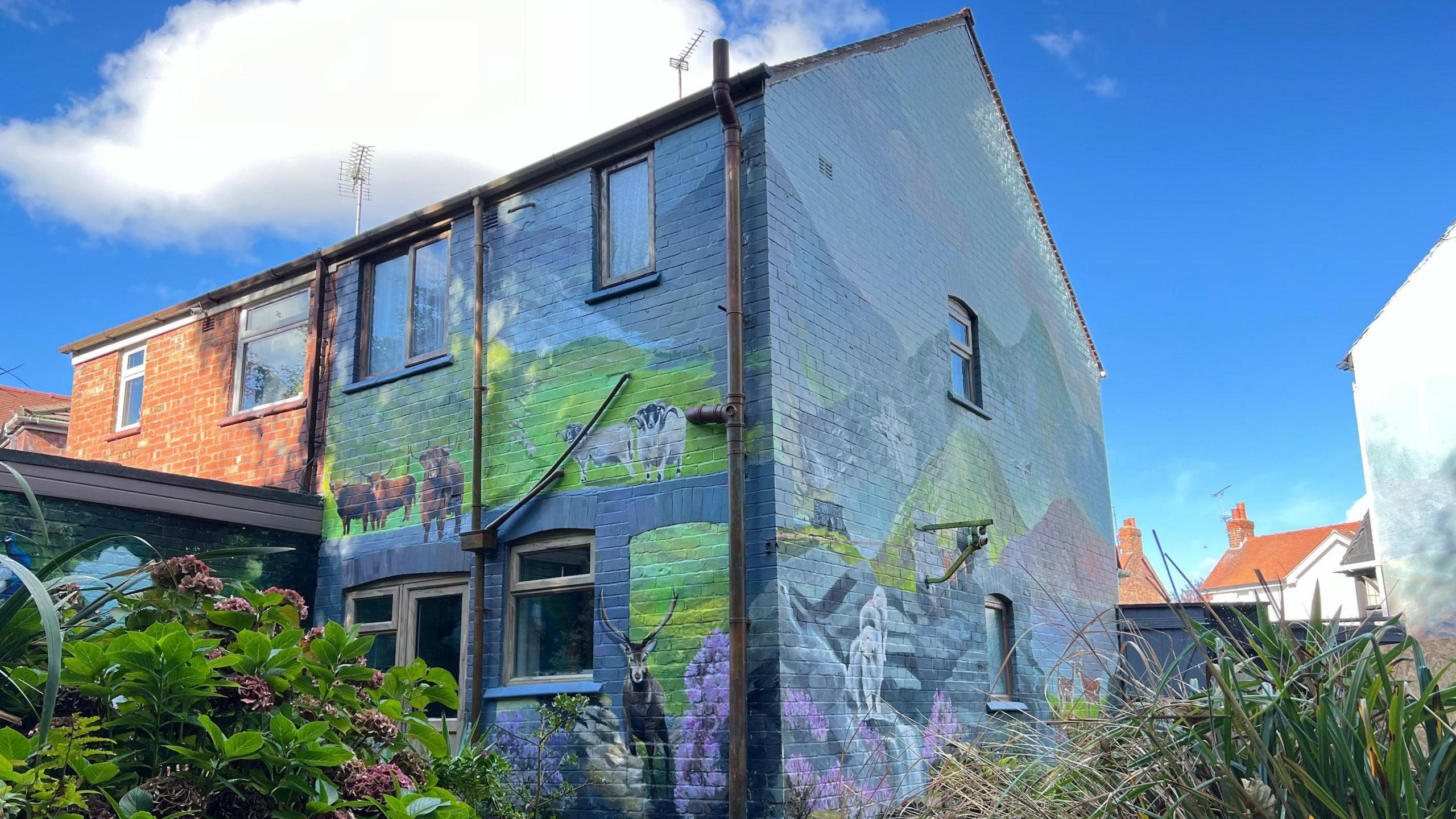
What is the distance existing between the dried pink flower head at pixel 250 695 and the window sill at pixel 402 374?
25.3 feet

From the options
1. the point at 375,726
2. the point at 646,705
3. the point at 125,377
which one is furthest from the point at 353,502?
the point at 375,726

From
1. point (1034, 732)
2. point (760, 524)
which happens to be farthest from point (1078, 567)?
point (1034, 732)

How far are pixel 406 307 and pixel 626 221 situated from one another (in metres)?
3.05

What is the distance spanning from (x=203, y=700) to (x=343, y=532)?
8.50 metres

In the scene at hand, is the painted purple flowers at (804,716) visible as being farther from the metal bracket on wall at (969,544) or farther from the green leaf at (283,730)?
the green leaf at (283,730)

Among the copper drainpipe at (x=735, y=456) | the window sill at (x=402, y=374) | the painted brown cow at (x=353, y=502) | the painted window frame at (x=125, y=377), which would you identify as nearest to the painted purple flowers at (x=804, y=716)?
the copper drainpipe at (x=735, y=456)

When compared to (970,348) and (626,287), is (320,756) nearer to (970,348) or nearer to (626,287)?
(626,287)

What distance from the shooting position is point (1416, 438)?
19.9 meters

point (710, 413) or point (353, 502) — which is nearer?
point (710, 413)

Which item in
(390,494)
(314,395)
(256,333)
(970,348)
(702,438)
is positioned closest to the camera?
(702,438)

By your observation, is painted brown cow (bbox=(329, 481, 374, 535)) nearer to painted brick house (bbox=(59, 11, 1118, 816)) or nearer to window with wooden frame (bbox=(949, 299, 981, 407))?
painted brick house (bbox=(59, 11, 1118, 816))

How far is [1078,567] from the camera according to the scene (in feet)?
47.9

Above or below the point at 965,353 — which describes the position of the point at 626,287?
below

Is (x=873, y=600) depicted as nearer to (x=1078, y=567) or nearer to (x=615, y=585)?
(x=615, y=585)
